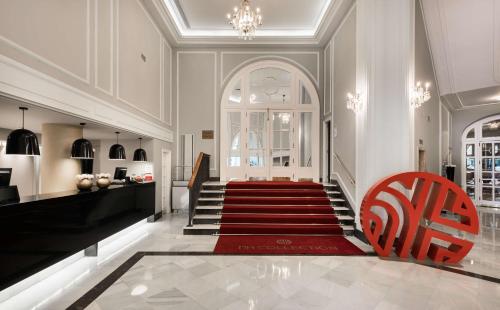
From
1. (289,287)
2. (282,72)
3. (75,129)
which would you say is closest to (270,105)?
(282,72)

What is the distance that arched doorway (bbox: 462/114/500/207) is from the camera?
28.3 ft

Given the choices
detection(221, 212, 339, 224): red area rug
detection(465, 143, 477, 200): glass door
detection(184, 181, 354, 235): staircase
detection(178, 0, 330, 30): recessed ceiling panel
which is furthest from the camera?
detection(465, 143, 477, 200): glass door

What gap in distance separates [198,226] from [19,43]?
3.91 meters

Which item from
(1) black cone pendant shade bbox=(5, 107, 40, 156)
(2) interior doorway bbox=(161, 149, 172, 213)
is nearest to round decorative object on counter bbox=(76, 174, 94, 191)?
(1) black cone pendant shade bbox=(5, 107, 40, 156)

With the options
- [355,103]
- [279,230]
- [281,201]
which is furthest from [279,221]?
[355,103]

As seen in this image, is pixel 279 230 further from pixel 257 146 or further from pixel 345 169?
pixel 257 146

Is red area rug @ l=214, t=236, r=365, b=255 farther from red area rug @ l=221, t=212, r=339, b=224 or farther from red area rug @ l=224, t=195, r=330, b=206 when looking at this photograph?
red area rug @ l=224, t=195, r=330, b=206

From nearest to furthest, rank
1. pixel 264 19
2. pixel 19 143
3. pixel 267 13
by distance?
1. pixel 19 143
2. pixel 267 13
3. pixel 264 19

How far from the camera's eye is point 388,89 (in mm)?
4414

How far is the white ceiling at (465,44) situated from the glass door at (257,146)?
502 centimetres

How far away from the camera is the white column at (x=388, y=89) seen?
4348mm

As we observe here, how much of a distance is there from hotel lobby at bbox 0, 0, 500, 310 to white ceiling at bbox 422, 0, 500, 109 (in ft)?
0.13

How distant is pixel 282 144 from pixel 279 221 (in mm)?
3203

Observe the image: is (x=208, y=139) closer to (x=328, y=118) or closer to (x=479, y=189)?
(x=328, y=118)
